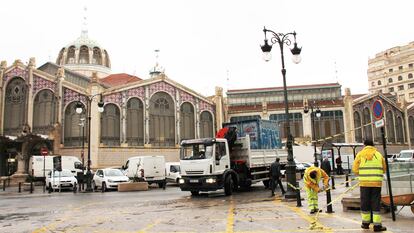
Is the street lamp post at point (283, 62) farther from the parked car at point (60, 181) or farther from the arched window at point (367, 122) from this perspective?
the arched window at point (367, 122)

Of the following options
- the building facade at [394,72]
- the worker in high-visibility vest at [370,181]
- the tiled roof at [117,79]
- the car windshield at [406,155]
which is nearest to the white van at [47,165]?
the tiled roof at [117,79]

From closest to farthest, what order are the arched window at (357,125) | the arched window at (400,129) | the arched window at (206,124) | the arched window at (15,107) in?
the arched window at (15,107) → the arched window at (206,124) → the arched window at (357,125) → the arched window at (400,129)

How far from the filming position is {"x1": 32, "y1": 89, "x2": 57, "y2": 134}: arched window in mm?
43241

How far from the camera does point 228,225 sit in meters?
9.45

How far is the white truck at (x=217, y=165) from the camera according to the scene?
17.9 m

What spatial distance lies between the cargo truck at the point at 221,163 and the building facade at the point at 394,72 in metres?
80.3

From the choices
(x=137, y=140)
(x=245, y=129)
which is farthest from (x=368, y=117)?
(x=245, y=129)

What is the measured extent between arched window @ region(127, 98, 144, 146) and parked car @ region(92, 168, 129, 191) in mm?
15709

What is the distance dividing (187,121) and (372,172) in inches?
1592

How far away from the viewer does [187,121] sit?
48.2 meters

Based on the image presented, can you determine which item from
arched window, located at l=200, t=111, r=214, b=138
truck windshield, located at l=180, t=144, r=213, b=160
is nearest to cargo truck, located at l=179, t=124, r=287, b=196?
truck windshield, located at l=180, t=144, r=213, b=160

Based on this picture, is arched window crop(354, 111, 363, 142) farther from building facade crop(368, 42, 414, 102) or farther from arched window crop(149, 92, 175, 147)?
building facade crop(368, 42, 414, 102)

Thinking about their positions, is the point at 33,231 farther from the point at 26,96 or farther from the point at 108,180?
the point at 26,96

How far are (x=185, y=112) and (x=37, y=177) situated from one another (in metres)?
18.8
